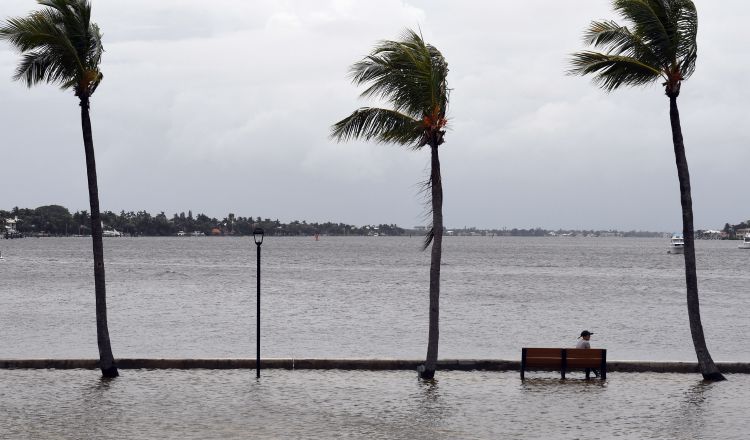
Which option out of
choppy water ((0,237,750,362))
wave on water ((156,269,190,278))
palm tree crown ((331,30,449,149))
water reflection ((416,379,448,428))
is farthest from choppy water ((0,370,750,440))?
wave on water ((156,269,190,278))

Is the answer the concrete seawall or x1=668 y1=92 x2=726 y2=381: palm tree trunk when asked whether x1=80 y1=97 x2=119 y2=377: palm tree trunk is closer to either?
the concrete seawall

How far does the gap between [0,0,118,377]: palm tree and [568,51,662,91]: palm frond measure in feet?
33.0

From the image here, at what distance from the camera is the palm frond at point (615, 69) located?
20.1m

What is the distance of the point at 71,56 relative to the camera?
19719mm

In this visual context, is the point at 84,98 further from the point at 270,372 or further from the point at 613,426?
the point at 613,426

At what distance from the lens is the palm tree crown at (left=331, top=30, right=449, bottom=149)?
19953mm

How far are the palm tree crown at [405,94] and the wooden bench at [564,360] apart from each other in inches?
196

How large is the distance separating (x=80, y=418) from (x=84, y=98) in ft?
24.0

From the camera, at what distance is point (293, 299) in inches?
2682

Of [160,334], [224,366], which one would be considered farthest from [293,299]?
[224,366]

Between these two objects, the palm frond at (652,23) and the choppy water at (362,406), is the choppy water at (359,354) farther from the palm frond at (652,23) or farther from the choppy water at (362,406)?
the palm frond at (652,23)

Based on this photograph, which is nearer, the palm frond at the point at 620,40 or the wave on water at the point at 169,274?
the palm frond at the point at 620,40

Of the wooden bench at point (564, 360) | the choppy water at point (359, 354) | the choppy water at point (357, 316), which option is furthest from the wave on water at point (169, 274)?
the wooden bench at point (564, 360)

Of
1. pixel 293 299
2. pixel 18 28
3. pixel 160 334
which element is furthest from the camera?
pixel 293 299
